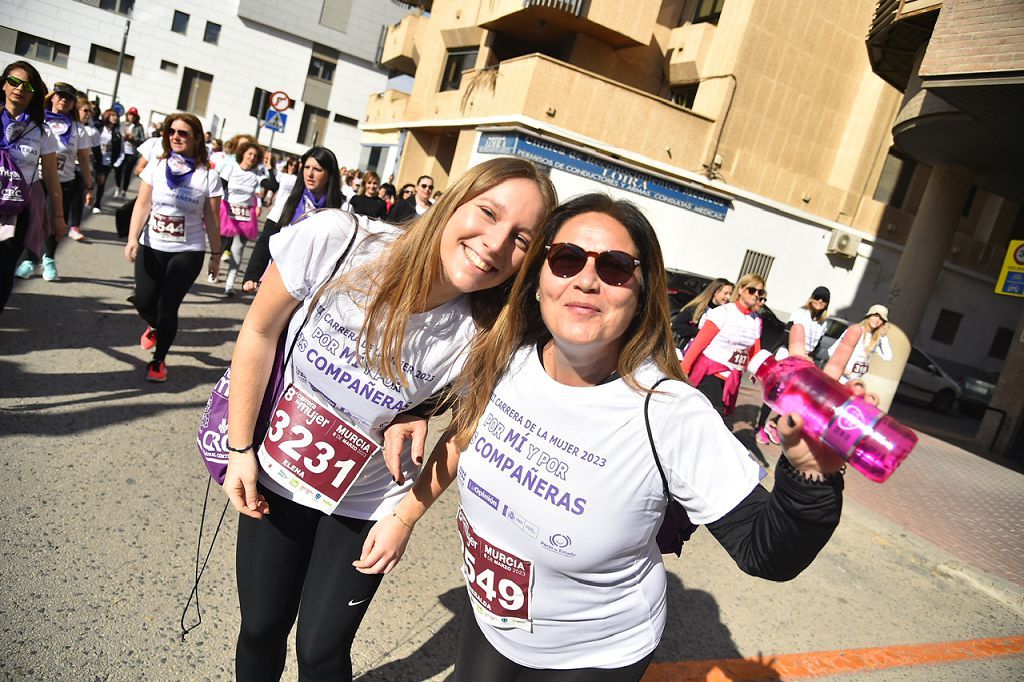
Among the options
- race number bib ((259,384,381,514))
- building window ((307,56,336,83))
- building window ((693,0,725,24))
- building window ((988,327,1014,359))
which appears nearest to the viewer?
race number bib ((259,384,381,514))

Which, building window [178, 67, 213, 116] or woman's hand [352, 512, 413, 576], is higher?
building window [178, 67, 213, 116]

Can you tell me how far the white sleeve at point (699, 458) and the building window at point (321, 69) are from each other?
47.0 metres

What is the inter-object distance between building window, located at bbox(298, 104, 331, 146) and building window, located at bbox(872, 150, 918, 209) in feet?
111

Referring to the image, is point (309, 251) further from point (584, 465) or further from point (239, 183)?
point (239, 183)

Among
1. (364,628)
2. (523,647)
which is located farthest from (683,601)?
(523,647)

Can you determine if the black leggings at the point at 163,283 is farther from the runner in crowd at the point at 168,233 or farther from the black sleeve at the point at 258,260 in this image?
the black sleeve at the point at 258,260

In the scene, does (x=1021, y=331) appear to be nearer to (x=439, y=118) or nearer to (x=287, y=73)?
(x=439, y=118)

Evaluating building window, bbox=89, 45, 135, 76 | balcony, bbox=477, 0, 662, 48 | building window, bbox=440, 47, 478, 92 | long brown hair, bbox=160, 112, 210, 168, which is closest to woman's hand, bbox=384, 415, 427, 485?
long brown hair, bbox=160, 112, 210, 168

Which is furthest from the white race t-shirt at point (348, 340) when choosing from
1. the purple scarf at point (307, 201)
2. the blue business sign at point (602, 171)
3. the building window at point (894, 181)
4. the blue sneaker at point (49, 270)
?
the building window at point (894, 181)

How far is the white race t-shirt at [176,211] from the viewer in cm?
540

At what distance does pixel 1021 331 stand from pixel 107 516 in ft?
51.6

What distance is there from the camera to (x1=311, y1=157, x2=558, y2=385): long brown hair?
1.98 metres

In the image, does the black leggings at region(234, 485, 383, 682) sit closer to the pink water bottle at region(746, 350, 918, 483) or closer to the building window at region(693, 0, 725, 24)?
the pink water bottle at region(746, 350, 918, 483)

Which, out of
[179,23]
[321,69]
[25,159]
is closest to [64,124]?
[25,159]
